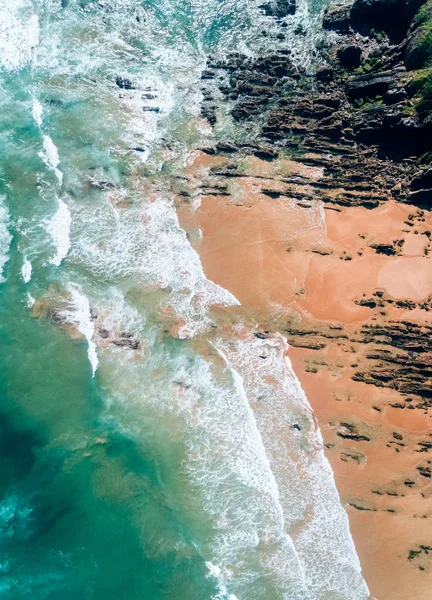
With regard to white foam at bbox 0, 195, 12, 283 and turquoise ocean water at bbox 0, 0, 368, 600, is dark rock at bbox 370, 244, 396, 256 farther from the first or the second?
white foam at bbox 0, 195, 12, 283

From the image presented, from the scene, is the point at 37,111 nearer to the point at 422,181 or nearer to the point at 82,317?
the point at 82,317

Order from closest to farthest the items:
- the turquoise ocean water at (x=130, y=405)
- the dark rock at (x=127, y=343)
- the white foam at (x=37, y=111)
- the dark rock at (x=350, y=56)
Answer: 1. the turquoise ocean water at (x=130, y=405)
2. the dark rock at (x=127, y=343)
3. the white foam at (x=37, y=111)
4. the dark rock at (x=350, y=56)

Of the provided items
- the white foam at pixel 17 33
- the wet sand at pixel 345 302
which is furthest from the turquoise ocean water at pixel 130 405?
the white foam at pixel 17 33

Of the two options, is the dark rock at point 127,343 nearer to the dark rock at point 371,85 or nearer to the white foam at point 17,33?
the dark rock at point 371,85

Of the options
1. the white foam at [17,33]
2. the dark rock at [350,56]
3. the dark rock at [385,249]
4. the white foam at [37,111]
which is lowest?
the dark rock at [385,249]

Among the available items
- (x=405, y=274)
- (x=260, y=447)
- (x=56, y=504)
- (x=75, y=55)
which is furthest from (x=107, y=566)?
(x=75, y=55)

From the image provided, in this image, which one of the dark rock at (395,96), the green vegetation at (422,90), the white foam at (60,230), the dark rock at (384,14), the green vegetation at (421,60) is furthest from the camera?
the dark rock at (384,14)

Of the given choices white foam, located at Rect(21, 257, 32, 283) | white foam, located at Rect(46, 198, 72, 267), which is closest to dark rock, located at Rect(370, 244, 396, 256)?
white foam, located at Rect(46, 198, 72, 267)
